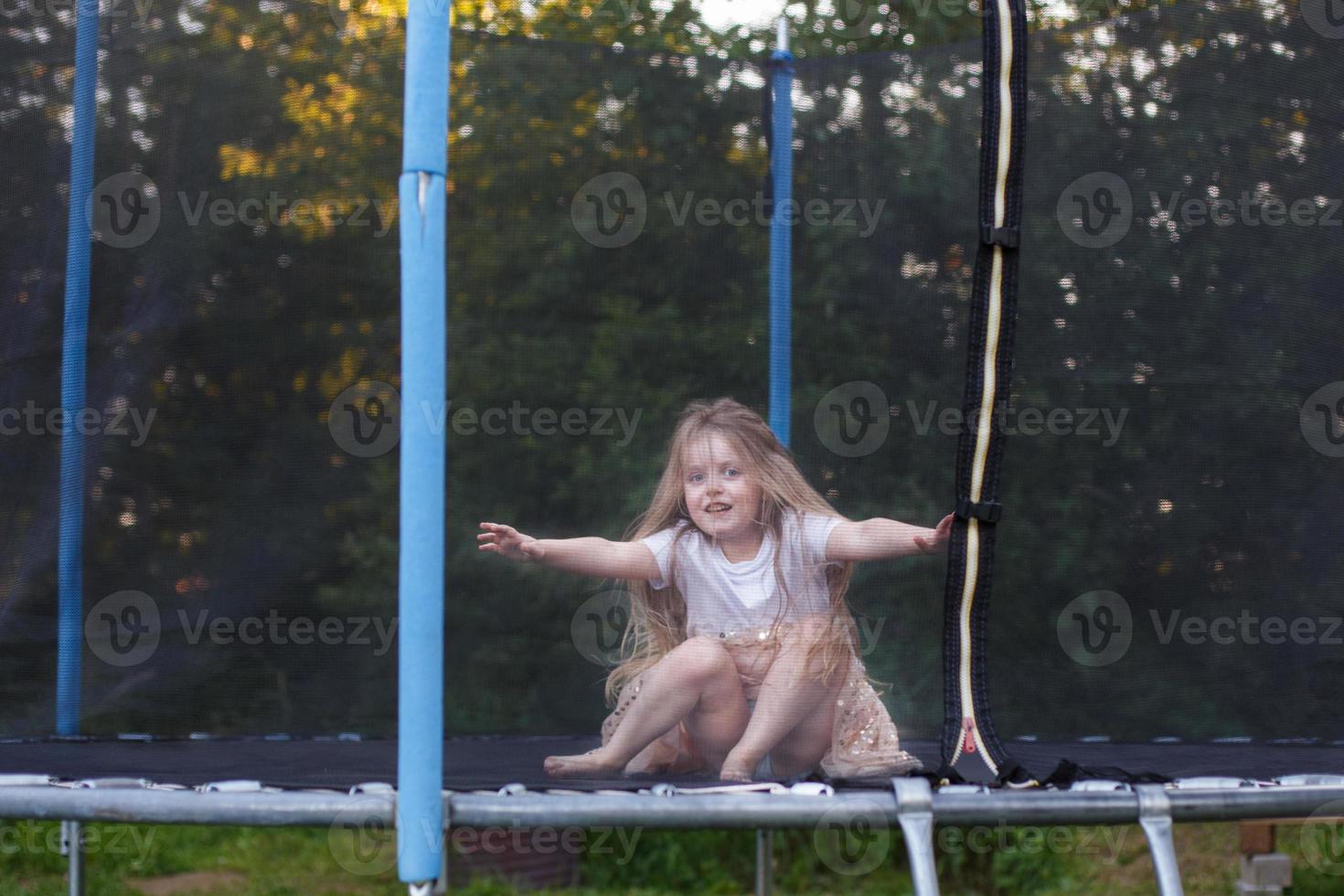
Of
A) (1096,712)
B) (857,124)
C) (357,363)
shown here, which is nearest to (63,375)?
(357,363)

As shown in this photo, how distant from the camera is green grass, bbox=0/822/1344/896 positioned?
3.30 m

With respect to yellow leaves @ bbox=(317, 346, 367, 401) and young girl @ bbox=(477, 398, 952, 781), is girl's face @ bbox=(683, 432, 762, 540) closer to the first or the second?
young girl @ bbox=(477, 398, 952, 781)

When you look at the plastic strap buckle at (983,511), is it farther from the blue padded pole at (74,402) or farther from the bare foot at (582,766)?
the blue padded pole at (74,402)

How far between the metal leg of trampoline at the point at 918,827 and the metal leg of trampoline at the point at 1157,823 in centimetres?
27

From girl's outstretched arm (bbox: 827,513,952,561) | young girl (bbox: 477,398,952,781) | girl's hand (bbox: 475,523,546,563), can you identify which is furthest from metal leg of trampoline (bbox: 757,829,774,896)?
girl's hand (bbox: 475,523,546,563)

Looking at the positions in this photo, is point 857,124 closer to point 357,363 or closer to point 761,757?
point 357,363

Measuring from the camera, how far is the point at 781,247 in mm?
2064

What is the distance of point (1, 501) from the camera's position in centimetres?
183

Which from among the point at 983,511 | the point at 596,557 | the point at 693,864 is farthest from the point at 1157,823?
the point at 693,864

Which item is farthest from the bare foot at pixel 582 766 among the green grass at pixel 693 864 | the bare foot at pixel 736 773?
the green grass at pixel 693 864

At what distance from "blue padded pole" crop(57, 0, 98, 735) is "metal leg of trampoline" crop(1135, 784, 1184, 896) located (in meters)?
1.56

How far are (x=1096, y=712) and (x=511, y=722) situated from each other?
3.21ft

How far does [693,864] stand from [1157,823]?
227 cm

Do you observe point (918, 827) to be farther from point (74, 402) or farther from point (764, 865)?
point (74, 402)
